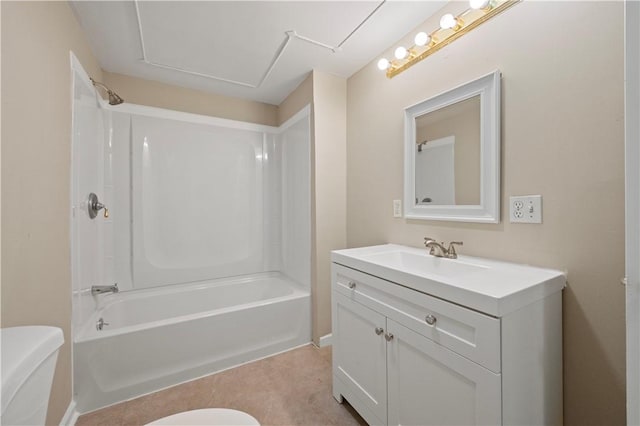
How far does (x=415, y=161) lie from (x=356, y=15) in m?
0.92

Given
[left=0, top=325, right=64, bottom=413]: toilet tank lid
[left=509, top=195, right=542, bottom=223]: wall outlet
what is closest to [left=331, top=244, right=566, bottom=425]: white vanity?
[left=509, top=195, right=542, bottom=223]: wall outlet

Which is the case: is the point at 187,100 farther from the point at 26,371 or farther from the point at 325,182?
the point at 26,371

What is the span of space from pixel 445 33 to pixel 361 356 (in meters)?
1.76

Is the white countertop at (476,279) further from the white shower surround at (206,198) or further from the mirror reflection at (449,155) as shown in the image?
the white shower surround at (206,198)

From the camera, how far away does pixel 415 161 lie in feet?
5.33

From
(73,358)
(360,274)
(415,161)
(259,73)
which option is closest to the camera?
(360,274)

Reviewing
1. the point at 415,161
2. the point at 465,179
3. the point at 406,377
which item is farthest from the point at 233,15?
the point at 406,377

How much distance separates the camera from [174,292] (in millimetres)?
2301

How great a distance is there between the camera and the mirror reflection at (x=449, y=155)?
4.29 ft

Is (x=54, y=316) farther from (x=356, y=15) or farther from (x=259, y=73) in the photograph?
(x=356, y=15)

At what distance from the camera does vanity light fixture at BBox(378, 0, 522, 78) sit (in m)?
1.19

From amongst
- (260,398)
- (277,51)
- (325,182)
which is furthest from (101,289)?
(277,51)

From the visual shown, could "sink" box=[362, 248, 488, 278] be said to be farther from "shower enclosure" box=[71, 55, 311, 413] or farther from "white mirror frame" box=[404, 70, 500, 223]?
"shower enclosure" box=[71, 55, 311, 413]

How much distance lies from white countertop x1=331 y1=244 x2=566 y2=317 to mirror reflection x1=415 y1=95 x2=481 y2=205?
35 centimetres
